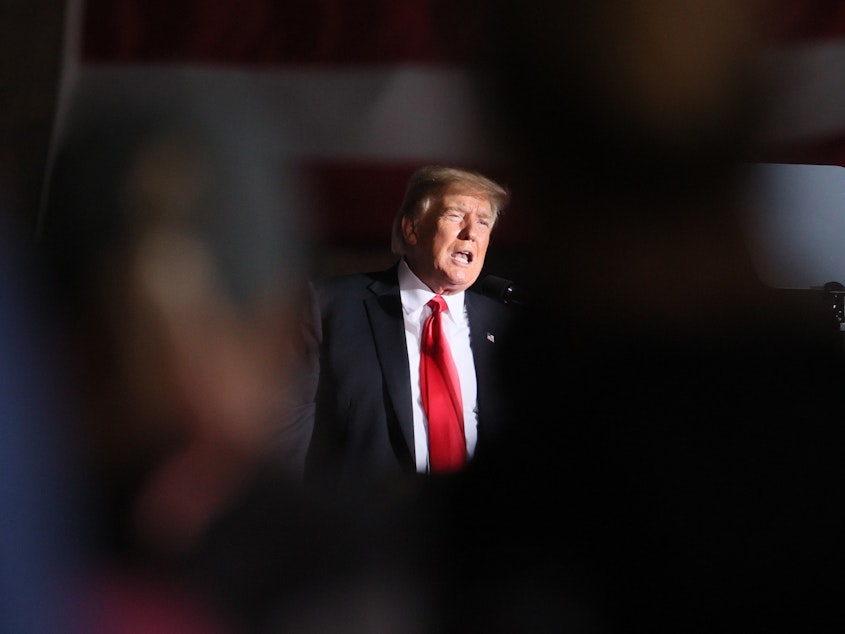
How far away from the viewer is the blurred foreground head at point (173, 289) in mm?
613

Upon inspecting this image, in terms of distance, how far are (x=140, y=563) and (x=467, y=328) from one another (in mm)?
354

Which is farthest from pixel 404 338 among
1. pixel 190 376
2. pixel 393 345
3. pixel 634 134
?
pixel 634 134

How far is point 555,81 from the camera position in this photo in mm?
826

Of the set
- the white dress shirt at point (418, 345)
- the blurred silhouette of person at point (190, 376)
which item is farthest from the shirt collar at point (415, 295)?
the blurred silhouette of person at point (190, 376)

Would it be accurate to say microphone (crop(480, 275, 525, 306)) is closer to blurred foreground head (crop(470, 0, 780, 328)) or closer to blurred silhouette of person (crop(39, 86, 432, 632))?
blurred foreground head (crop(470, 0, 780, 328))

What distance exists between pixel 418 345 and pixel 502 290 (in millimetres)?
98

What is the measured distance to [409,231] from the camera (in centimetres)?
74

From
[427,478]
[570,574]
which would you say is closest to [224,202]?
[427,478]

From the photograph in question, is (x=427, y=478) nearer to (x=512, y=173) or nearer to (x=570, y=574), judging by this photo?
(x=570, y=574)

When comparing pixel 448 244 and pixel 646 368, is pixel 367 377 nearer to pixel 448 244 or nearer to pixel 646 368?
pixel 448 244

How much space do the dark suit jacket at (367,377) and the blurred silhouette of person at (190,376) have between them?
29mm

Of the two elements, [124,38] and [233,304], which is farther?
[124,38]

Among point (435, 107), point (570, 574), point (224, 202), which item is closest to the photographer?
point (224, 202)

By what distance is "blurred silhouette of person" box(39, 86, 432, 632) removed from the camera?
616 mm
